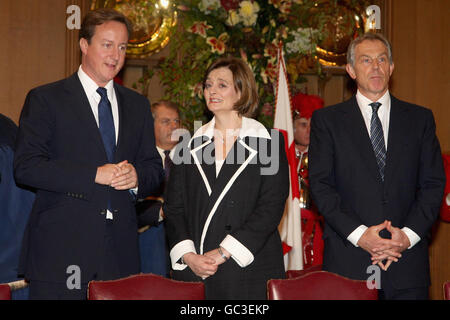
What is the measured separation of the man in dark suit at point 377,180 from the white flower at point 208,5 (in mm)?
1750

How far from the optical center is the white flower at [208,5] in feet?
15.2

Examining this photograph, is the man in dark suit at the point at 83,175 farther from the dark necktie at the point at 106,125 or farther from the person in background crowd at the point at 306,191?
the person in background crowd at the point at 306,191

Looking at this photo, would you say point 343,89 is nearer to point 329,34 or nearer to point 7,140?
point 329,34

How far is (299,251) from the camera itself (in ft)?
15.2

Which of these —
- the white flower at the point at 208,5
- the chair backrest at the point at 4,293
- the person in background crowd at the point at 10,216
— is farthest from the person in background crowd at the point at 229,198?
the white flower at the point at 208,5

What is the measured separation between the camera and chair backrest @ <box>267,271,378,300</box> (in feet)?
7.50

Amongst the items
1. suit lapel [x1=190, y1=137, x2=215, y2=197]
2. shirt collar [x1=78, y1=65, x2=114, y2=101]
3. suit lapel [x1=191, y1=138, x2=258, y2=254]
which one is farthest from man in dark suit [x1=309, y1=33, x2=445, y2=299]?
shirt collar [x1=78, y1=65, x2=114, y2=101]

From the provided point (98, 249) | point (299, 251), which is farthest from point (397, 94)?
point (98, 249)

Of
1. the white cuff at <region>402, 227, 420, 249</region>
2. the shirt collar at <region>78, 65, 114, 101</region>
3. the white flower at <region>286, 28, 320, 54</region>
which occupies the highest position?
the white flower at <region>286, 28, 320, 54</region>

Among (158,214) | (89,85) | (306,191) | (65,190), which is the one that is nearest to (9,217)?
(65,190)

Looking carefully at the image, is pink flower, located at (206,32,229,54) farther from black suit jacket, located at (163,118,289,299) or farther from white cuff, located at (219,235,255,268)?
white cuff, located at (219,235,255,268)

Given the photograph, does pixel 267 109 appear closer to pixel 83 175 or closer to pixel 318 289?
pixel 83 175

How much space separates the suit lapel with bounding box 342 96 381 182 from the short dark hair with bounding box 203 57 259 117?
0.48m

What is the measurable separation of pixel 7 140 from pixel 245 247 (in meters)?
1.25
